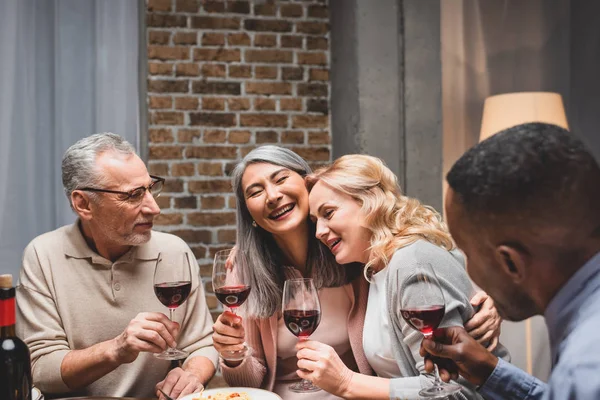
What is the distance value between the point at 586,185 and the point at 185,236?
2498 millimetres

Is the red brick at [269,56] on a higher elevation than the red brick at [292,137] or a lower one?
higher

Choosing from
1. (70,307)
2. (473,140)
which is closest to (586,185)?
(70,307)

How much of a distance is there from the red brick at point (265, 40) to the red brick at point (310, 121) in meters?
0.39

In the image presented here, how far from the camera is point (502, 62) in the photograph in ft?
11.0

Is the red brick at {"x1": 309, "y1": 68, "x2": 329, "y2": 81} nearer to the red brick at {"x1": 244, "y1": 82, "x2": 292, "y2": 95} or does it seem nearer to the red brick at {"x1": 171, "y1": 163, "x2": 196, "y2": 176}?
the red brick at {"x1": 244, "y1": 82, "x2": 292, "y2": 95}

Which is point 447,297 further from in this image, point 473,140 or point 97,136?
point 473,140

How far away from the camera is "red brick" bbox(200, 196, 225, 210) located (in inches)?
127

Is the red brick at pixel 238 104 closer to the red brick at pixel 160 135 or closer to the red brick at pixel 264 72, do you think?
the red brick at pixel 264 72

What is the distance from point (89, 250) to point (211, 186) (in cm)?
124

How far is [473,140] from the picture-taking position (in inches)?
129

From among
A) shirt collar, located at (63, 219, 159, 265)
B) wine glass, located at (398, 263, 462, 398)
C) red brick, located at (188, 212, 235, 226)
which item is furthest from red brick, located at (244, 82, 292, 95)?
wine glass, located at (398, 263, 462, 398)

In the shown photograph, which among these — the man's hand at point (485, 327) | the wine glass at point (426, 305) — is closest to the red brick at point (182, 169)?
the man's hand at point (485, 327)

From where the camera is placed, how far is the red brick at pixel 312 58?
336 centimetres

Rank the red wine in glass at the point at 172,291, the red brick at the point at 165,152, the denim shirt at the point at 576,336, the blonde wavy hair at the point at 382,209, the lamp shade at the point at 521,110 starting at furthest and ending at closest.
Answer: the red brick at the point at 165,152, the lamp shade at the point at 521,110, the blonde wavy hair at the point at 382,209, the red wine in glass at the point at 172,291, the denim shirt at the point at 576,336
